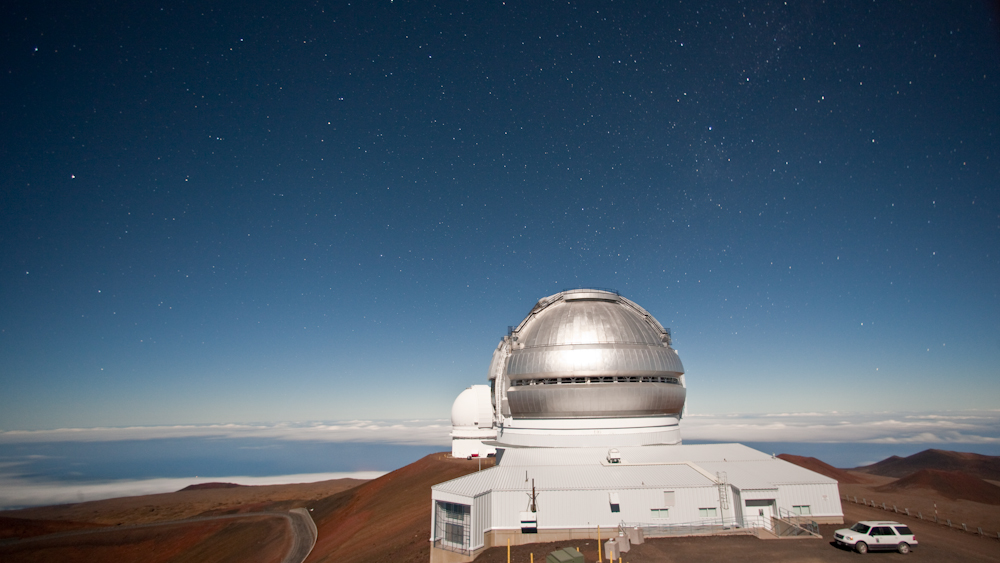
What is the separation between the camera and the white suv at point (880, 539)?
1653cm

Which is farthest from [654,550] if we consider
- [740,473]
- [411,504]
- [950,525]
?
[411,504]

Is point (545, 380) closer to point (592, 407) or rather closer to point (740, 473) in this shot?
point (592, 407)

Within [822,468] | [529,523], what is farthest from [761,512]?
[822,468]

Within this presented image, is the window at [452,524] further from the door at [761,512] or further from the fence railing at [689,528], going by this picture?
the door at [761,512]

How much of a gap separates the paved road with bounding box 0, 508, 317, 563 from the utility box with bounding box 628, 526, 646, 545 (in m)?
24.1

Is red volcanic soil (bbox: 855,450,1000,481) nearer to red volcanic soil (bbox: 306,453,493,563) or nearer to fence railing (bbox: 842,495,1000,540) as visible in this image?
fence railing (bbox: 842,495,1000,540)

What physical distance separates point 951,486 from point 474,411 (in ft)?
137

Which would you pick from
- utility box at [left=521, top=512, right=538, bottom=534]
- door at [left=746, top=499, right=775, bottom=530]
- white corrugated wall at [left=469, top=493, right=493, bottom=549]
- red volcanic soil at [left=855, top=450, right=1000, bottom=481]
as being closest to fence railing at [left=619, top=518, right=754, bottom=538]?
door at [left=746, top=499, right=775, bottom=530]

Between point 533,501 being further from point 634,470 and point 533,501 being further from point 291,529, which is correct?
point 291,529

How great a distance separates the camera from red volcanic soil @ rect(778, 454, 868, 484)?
154 feet

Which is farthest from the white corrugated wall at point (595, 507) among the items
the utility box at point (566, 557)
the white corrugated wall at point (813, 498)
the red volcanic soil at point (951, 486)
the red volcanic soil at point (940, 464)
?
the red volcanic soil at point (940, 464)

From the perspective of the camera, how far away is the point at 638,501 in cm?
2033

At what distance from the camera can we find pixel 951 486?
37875 mm

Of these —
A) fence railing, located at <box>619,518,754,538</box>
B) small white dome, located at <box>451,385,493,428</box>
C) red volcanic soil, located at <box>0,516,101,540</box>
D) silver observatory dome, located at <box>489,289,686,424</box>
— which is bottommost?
red volcanic soil, located at <box>0,516,101,540</box>
